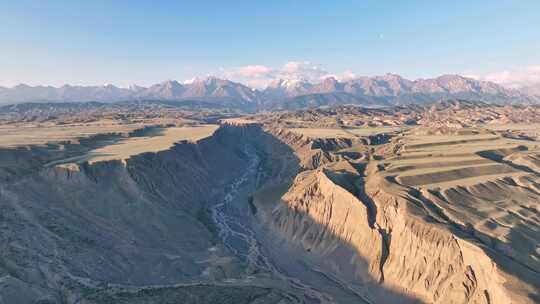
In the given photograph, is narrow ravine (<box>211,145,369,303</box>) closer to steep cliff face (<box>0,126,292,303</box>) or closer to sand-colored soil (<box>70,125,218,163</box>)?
steep cliff face (<box>0,126,292,303</box>)

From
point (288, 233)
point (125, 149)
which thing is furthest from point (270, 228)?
point (125, 149)

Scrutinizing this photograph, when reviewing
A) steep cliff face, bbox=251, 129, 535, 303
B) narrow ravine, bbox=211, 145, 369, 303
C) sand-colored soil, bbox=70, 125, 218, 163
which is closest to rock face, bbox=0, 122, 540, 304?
steep cliff face, bbox=251, 129, 535, 303

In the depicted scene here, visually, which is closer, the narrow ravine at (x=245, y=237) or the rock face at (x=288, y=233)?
the rock face at (x=288, y=233)

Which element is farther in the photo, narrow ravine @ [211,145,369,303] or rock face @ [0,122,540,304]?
narrow ravine @ [211,145,369,303]

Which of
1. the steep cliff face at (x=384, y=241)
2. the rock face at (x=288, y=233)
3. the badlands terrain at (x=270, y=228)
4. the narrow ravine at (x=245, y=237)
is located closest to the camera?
the steep cliff face at (x=384, y=241)

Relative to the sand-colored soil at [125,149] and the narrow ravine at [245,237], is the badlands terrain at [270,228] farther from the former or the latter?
the sand-colored soil at [125,149]

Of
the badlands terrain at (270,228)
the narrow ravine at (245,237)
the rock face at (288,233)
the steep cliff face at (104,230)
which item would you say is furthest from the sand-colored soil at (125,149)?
the narrow ravine at (245,237)

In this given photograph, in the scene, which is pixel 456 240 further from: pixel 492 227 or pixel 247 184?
pixel 247 184

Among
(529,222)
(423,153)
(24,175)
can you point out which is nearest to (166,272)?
(24,175)
